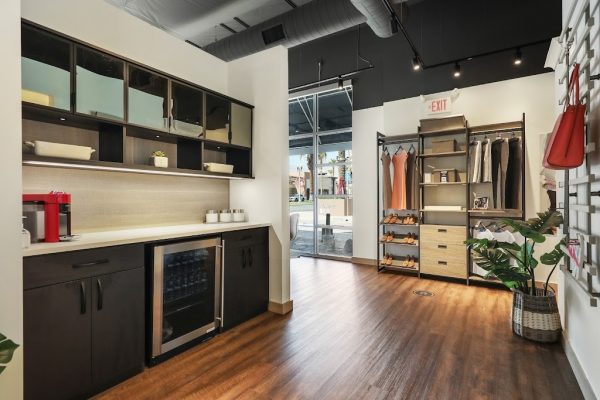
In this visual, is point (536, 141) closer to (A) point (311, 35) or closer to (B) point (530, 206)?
(B) point (530, 206)

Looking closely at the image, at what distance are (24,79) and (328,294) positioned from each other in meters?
3.50

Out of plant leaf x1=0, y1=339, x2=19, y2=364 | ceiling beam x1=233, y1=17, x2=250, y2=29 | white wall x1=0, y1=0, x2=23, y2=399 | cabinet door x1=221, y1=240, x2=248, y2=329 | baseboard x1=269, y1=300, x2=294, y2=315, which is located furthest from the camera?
ceiling beam x1=233, y1=17, x2=250, y2=29

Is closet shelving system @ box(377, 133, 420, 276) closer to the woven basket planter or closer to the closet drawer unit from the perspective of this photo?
the closet drawer unit

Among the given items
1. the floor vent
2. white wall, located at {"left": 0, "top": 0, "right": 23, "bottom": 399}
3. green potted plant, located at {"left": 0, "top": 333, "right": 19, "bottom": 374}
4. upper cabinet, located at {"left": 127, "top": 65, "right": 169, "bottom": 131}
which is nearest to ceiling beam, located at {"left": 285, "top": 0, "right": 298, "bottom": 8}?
upper cabinet, located at {"left": 127, "top": 65, "right": 169, "bottom": 131}

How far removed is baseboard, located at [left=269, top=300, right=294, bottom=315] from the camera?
3.31 m

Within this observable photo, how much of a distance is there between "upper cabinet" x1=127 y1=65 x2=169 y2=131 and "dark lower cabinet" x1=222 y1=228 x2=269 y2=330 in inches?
45.7

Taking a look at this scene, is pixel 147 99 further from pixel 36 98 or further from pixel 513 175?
pixel 513 175

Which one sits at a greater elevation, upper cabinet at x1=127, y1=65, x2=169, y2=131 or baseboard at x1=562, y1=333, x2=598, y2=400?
upper cabinet at x1=127, y1=65, x2=169, y2=131

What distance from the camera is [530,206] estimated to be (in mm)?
4234

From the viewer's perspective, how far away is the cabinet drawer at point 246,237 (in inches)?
114

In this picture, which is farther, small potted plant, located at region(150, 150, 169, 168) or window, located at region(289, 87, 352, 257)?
window, located at region(289, 87, 352, 257)

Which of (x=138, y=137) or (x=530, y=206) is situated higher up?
(x=138, y=137)

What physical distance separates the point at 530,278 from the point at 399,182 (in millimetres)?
2570

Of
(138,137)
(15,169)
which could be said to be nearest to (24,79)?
(15,169)
